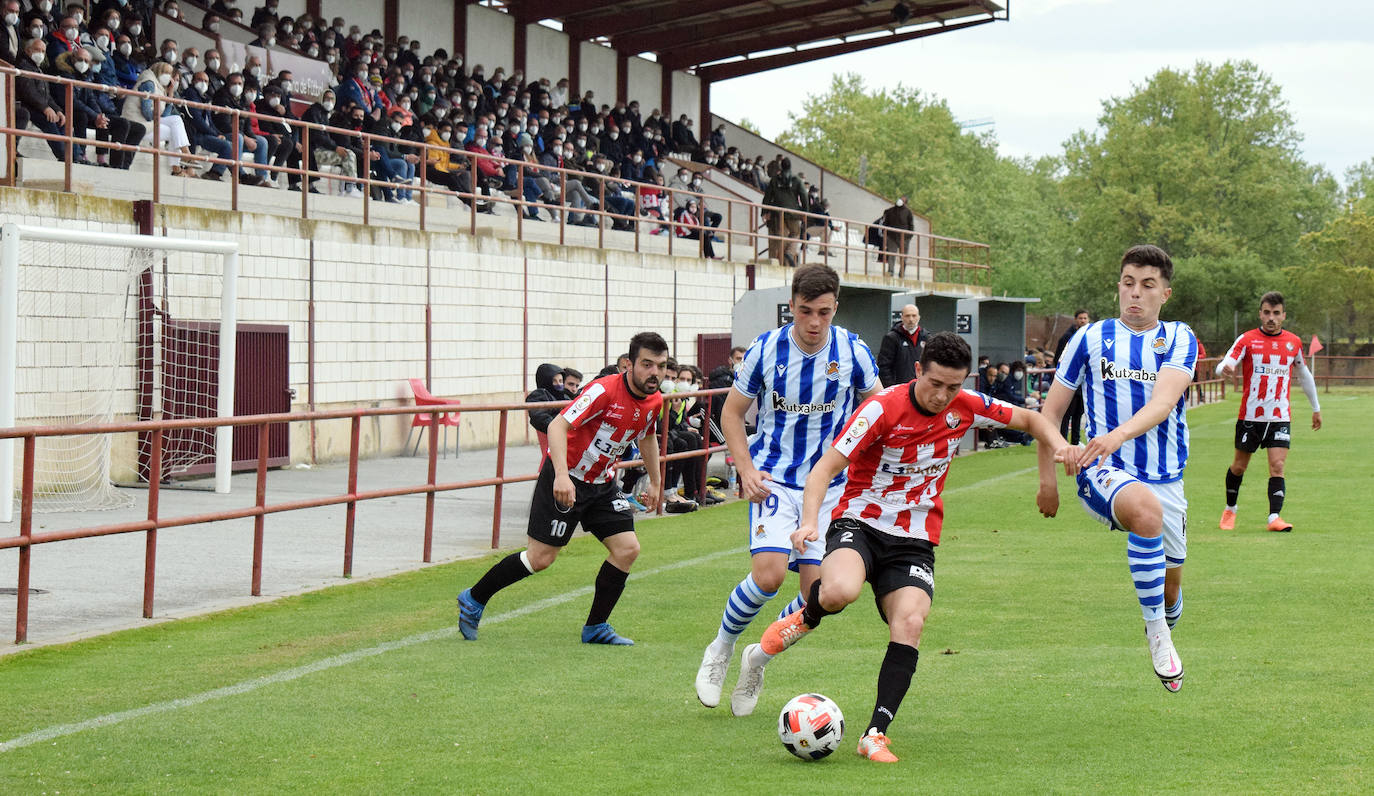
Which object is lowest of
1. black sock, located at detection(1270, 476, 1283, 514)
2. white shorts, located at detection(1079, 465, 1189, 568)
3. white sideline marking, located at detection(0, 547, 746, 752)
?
white sideline marking, located at detection(0, 547, 746, 752)

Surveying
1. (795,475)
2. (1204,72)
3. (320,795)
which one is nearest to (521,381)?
(795,475)

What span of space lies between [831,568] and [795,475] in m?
0.99

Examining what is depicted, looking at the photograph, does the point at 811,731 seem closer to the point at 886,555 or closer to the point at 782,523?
the point at 886,555

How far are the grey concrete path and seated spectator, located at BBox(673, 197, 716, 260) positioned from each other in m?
14.3

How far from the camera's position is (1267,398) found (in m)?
13.2

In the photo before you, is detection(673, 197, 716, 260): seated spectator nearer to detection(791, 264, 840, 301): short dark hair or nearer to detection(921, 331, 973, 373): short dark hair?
detection(791, 264, 840, 301): short dark hair

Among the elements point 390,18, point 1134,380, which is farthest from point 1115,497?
point 390,18

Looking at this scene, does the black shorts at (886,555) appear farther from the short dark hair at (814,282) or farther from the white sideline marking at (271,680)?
the white sideline marking at (271,680)

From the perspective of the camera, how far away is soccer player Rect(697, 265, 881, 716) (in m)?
6.56

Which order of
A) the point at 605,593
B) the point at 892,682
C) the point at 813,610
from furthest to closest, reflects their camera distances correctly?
the point at 605,593, the point at 813,610, the point at 892,682

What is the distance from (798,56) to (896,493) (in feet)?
129

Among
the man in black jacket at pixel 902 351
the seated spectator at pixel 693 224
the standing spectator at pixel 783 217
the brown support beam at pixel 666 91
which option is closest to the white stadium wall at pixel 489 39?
the seated spectator at pixel 693 224

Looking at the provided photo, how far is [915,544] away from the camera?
19.4ft

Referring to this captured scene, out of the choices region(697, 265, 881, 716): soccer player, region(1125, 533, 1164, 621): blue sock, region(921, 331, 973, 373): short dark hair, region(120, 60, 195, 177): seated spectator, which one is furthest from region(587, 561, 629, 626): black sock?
region(120, 60, 195, 177): seated spectator
